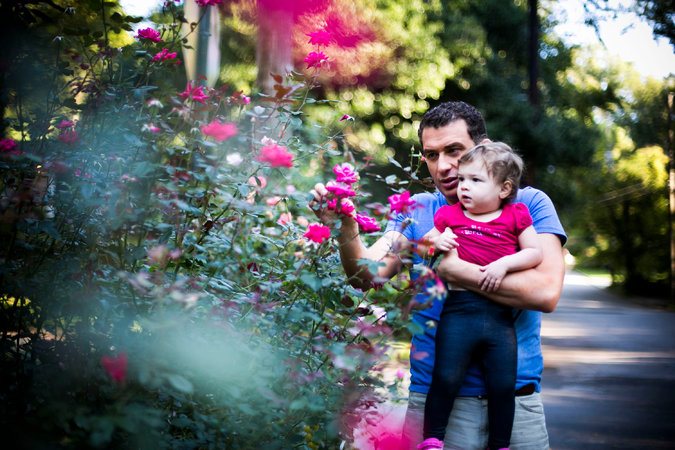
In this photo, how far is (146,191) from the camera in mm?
1714

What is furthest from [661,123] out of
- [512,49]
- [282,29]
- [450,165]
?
[450,165]

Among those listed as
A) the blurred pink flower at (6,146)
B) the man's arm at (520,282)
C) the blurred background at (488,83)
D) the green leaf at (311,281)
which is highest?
the blurred background at (488,83)

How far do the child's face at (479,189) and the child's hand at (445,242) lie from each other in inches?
8.6

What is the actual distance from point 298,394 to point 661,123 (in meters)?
23.4

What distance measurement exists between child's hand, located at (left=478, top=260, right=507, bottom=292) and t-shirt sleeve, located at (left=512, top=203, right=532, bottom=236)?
19 centimetres

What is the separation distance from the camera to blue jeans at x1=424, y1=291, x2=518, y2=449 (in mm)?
1930

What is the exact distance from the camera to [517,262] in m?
1.93

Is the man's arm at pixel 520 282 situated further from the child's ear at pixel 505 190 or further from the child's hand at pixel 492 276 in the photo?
the child's ear at pixel 505 190

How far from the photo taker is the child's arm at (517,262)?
74.8 inches

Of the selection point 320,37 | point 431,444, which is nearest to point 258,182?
point 320,37

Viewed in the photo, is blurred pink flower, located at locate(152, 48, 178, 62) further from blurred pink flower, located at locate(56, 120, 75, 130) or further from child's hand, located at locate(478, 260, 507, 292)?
child's hand, located at locate(478, 260, 507, 292)

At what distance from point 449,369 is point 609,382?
579cm

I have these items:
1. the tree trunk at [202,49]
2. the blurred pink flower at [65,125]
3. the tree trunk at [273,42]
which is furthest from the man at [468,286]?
the tree trunk at [273,42]

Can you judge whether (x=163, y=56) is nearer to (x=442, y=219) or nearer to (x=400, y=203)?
(x=400, y=203)
